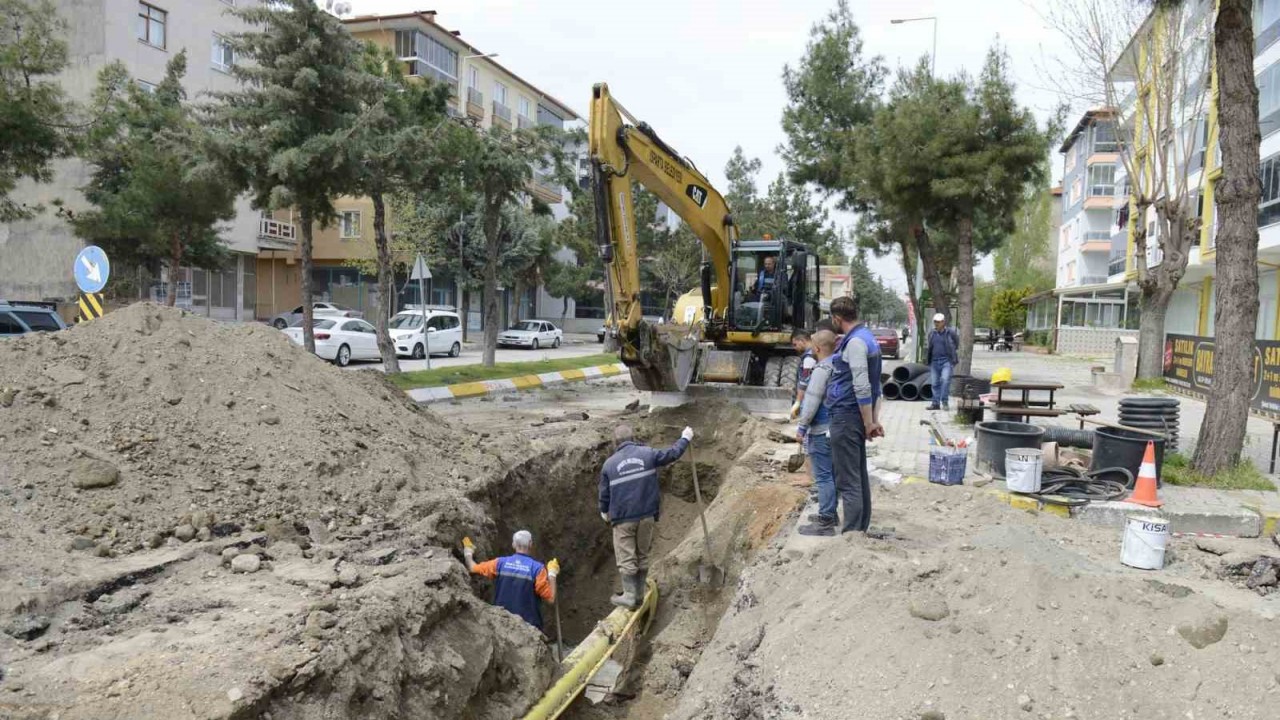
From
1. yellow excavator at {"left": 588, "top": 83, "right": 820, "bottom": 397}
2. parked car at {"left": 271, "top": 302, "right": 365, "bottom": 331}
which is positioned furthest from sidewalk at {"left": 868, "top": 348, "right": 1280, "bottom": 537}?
parked car at {"left": 271, "top": 302, "right": 365, "bottom": 331}

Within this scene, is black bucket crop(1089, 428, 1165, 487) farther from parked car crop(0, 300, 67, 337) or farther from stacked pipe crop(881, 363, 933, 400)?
parked car crop(0, 300, 67, 337)

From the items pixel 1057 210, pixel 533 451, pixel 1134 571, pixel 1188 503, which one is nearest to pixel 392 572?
pixel 533 451

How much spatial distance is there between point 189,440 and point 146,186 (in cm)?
1603

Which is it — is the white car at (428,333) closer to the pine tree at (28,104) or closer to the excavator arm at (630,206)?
the pine tree at (28,104)

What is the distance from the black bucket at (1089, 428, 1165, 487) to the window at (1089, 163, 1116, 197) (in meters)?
45.8

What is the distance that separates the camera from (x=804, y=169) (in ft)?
79.6

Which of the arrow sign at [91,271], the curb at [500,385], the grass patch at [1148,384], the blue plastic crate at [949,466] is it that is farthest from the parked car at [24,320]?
the grass patch at [1148,384]

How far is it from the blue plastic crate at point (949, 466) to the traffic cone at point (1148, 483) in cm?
147

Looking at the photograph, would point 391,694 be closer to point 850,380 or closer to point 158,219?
point 850,380

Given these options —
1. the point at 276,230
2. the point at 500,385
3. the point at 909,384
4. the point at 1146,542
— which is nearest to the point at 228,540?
the point at 1146,542

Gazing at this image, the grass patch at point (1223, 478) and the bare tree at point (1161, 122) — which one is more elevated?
the bare tree at point (1161, 122)

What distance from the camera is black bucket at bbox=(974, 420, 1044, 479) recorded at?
7.94 metres

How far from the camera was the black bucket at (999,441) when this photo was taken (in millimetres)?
7941

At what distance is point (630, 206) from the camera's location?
1139 centimetres
